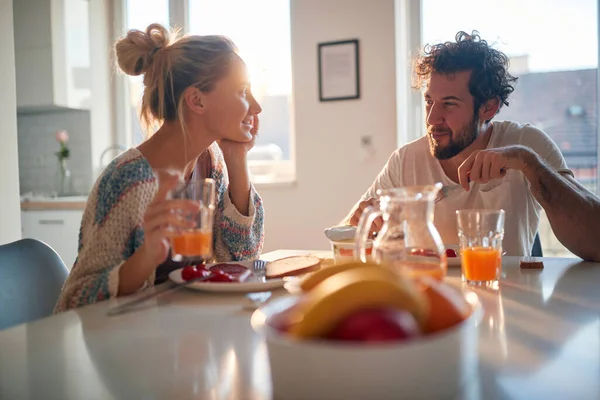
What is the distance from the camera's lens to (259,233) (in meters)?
1.86

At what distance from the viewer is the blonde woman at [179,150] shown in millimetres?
1329

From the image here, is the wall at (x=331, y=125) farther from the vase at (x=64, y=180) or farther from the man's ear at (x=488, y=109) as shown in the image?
the vase at (x=64, y=180)

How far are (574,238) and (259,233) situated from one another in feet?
3.13

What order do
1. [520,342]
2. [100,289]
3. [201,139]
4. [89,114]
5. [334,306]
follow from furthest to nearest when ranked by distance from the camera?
[89,114] → [201,139] → [100,289] → [520,342] → [334,306]

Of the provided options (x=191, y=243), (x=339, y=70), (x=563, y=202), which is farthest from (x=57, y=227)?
(x=563, y=202)

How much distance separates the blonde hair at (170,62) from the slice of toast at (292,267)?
1.99 feet

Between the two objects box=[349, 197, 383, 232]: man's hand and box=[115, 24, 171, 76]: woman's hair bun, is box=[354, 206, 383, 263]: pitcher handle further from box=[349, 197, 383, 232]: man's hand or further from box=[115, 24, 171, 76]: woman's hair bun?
box=[115, 24, 171, 76]: woman's hair bun

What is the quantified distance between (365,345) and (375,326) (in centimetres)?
2

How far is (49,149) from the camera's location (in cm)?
459

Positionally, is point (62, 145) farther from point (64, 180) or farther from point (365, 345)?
point (365, 345)

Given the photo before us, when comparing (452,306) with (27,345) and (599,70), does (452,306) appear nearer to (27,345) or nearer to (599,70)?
(27,345)

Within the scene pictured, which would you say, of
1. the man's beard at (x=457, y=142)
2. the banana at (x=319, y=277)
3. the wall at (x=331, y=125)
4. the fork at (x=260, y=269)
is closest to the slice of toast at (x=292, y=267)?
the fork at (x=260, y=269)

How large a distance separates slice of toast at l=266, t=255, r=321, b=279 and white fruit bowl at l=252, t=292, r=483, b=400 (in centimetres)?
65

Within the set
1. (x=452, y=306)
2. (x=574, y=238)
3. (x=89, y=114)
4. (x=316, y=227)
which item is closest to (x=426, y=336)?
(x=452, y=306)
